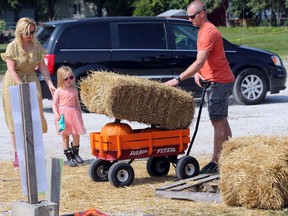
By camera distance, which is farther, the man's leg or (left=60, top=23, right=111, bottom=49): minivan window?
(left=60, top=23, right=111, bottom=49): minivan window

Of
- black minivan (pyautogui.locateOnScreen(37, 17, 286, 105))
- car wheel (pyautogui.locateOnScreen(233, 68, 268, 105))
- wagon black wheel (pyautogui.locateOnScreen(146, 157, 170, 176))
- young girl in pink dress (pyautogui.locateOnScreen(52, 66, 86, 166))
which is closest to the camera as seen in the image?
wagon black wheel (pyautogui.locateOnScreen(146, 157, 170, 176))

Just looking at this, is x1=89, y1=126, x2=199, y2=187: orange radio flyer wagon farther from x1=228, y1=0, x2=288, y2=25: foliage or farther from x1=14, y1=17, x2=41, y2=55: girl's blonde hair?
x1=228, y1=0, x2=288, y2=25: foliage

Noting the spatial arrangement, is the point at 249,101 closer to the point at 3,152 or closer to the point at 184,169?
the point at 3,152

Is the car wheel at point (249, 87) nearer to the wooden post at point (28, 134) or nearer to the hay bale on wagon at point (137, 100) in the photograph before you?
the hay bale on wagon at point (137, 100)

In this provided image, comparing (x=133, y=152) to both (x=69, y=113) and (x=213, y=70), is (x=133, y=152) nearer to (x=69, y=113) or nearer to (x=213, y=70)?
(x=213, y=70)

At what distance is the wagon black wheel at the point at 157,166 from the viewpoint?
384 inches

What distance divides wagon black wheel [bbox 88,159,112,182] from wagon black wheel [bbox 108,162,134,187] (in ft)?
1.17

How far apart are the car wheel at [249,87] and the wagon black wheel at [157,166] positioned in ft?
25.4

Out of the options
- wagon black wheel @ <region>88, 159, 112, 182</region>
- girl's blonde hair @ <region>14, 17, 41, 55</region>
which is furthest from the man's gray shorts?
girl's blonde hair @ <region>14, 17, 41, 55</region>

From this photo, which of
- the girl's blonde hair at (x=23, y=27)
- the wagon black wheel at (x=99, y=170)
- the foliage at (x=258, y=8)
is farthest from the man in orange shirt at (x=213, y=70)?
the foliage at (x=258, y=8)

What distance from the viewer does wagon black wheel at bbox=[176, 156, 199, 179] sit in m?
9.39

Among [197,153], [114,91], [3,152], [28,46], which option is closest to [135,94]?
[114,91]

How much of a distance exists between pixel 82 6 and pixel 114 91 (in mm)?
89308

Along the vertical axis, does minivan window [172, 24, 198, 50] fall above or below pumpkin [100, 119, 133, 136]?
above
